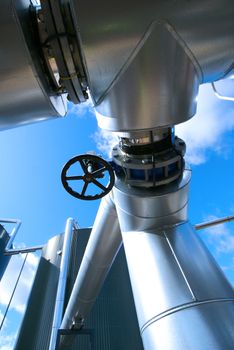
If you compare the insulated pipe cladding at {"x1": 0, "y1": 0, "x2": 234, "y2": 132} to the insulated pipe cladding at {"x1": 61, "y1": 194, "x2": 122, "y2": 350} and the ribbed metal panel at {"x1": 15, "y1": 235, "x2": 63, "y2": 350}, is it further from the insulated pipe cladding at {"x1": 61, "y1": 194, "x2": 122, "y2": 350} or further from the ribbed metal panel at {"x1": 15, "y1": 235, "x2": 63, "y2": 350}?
the ribbed metal panel at {"x1": 15, "y1": 235, "x2": 63, "y2": 350}

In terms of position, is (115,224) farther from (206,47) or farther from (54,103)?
(206,47)

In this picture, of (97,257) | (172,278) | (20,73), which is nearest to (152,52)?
(20,73)

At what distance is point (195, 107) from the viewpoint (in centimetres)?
114

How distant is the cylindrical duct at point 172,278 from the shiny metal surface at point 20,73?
559mm

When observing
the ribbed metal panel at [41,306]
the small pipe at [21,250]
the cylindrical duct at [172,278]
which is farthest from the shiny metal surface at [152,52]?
the small pipe at [21,250]

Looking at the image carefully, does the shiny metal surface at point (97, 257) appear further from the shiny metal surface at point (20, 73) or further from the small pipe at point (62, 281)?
the small pipe at point (62, 281)

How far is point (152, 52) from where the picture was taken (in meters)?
0.92

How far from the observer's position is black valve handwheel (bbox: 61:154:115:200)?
1328 mm

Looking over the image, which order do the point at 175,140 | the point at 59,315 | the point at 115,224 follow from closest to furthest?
the point at 175,140, the point at 115,224, the point at 59,315

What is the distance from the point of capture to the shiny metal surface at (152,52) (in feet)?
2.83

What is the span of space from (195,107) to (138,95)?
29 cm

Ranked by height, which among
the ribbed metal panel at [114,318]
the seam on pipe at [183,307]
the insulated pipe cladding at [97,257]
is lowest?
the seam on pipe at [183,307]

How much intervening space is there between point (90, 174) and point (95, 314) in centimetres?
472

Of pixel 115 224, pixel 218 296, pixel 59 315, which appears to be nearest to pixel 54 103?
pixel 115 224
